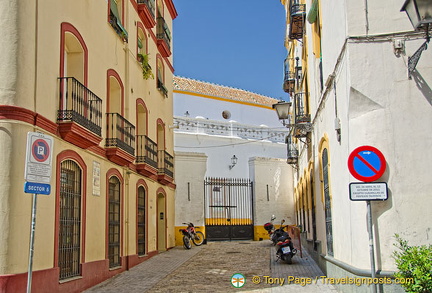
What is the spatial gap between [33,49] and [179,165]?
15636 mm

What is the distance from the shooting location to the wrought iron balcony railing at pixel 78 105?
1045 cm

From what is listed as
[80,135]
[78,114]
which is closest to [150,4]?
[78,114]

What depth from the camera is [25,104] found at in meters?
9.02

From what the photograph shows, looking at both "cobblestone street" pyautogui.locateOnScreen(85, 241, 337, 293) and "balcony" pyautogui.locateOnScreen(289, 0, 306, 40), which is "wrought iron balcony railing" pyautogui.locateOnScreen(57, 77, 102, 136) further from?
"balcony" pyautogui.locateOnScreen(289, 0, 306, 40)

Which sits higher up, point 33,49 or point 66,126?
point 33,49

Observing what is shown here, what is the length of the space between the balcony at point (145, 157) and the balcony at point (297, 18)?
20.7ft

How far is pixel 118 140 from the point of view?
13703 millimetres

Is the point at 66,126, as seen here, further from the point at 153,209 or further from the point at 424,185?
the point at 153,209

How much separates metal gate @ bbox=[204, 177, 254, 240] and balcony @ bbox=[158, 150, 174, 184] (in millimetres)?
4674

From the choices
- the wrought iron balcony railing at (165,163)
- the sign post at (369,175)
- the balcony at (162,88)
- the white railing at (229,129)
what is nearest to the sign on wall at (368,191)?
the sign post at (369,175)

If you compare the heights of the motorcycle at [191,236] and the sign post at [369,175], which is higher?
the sign post at [369,175]

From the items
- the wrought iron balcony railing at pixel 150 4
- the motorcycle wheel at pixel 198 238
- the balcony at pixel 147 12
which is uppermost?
the wrought iron balcony railing at pixel 150 4

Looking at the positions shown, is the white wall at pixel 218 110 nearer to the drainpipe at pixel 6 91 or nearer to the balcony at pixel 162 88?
the balcony at pixel 162 88

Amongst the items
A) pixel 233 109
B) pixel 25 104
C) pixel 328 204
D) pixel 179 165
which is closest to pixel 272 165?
pixel 179 165
